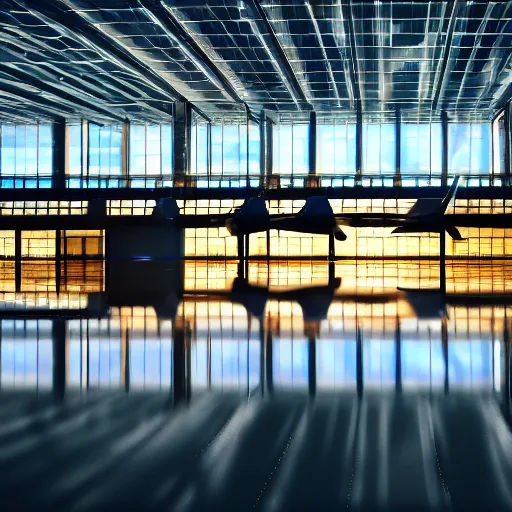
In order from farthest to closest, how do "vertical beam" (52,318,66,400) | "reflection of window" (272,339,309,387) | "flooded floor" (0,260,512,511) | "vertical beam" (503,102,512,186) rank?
"vertical beam" (503,102,512,186) < "reflection of window" (272,339,309,387) < "vertical beam" (52,318,66,400) < "flooded floor" (0,260,512,511)

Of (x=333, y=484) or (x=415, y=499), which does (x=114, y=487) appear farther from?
(x=415, y=499)

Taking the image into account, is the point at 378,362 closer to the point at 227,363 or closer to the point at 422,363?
the point at 422,363

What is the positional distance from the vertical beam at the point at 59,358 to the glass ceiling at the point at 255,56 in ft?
57.5

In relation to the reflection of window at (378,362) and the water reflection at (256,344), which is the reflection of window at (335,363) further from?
the reflection of window at (378,362)

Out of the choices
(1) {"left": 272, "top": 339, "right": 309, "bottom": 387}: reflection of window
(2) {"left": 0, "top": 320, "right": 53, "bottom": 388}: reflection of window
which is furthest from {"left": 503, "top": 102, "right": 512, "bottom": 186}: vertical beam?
(1) {"left": 272, "top": 339, "right": 309, "bottom": 387}: reflection of window

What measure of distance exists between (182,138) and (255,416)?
42.9 meters

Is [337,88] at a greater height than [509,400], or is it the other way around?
[337,88]

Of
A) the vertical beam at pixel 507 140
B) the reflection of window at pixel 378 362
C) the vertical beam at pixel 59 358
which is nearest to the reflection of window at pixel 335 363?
the reflection of window at pixel 378 362

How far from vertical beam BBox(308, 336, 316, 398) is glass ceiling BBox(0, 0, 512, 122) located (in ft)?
61.9

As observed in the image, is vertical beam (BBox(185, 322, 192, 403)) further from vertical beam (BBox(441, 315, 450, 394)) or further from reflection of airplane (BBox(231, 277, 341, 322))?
reflection of airplane (BBox(231, 277, 341, 322))

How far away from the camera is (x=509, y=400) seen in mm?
5750

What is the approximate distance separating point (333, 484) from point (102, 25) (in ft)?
89.9

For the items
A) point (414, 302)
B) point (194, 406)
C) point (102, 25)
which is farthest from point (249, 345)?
point (102, 25)

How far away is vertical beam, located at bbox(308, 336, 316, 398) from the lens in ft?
20.2
